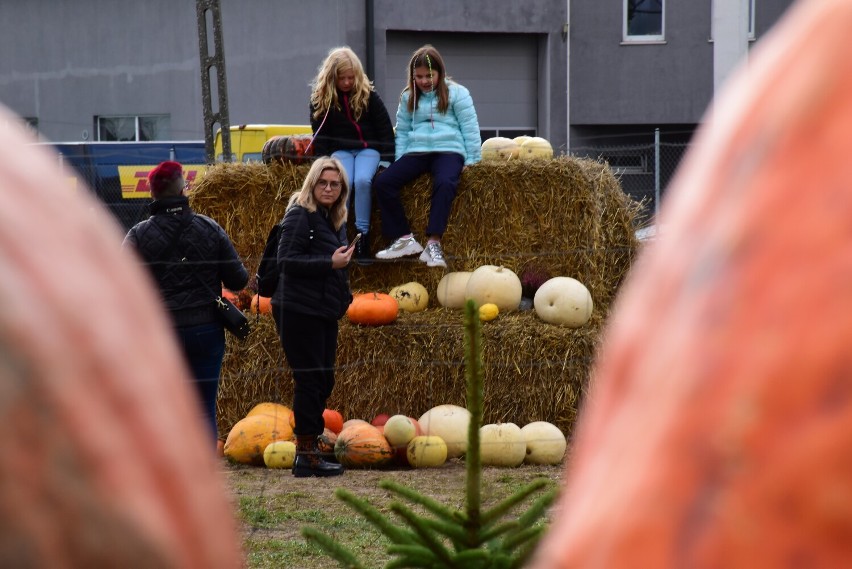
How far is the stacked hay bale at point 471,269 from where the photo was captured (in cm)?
744

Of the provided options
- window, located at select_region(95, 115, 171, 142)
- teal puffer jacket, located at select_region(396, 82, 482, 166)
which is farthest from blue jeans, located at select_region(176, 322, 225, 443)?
window, located at select_region(95, 115, 171, 142)

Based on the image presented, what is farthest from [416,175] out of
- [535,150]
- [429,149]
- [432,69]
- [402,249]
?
[535,150]

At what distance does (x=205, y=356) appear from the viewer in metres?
5.46

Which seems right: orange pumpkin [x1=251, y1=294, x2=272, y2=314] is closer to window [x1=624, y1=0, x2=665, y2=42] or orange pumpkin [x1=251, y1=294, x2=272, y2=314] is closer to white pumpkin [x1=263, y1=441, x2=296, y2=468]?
white pumpkin [x1=263, y1=441, x2=296, y2=468]

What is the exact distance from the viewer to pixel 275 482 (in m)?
6.28

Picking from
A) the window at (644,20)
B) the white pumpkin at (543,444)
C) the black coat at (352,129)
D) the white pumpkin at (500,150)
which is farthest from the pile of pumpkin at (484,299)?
the window at (644,20)

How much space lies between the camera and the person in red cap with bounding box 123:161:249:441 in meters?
5.35

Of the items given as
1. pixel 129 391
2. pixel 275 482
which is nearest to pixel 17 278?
pixel 129 391

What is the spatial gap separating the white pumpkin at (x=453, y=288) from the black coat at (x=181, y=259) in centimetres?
253

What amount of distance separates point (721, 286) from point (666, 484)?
4 cm

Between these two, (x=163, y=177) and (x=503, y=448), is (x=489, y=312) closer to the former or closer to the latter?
(x=503, y=448)

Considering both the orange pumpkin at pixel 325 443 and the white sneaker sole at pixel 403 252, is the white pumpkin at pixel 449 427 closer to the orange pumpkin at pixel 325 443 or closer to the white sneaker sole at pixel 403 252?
the orange pumpkin at pixel 325 443

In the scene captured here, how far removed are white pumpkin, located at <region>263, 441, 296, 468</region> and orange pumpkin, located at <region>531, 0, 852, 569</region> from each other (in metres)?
6.52

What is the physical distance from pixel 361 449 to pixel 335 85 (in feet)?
7.28
